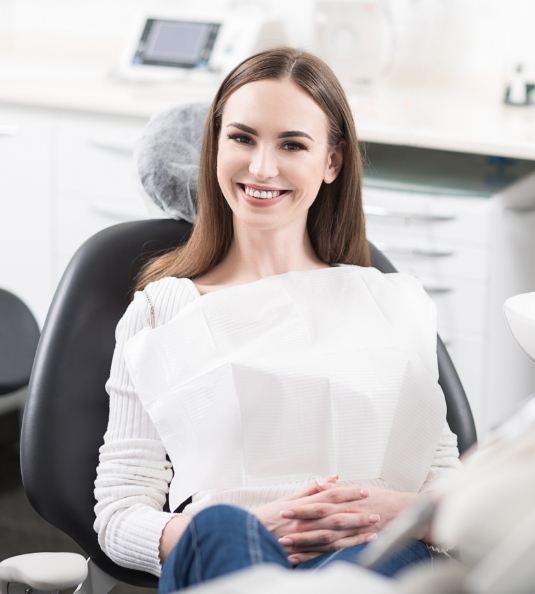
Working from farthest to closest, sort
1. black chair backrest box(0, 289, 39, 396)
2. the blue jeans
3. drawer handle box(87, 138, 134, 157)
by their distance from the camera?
drawer handle box(87, 138, 134, 157)
black chair backrest box(0, 289, 39, 396)
the blue jeans

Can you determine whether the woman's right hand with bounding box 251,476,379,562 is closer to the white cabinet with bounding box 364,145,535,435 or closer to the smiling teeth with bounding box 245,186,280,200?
the smiling teeth with bounding box 245,186,280,200

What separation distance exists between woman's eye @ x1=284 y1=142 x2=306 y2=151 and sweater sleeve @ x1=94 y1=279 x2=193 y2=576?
32 cm

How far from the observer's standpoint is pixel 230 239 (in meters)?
1.85

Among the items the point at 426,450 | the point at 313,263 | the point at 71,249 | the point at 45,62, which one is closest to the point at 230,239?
the point at 313,263

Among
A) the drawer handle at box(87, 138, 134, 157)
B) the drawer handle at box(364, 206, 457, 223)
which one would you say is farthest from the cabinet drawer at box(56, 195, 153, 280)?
the drawer handle at box(364, 206, 457, 223)

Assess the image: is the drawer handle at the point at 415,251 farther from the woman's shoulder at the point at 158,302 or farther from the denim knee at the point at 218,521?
the denim knee at the point at 218,521

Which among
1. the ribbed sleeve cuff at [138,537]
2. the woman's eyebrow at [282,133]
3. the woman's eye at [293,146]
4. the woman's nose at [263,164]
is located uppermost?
the woman's eyebrow at [282,133]

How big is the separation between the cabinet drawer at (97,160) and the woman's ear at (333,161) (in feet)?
4.47

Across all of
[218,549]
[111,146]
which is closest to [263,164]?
[218,549]

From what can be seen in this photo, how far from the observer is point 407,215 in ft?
9.10

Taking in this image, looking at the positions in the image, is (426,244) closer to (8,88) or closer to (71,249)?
(71,249)

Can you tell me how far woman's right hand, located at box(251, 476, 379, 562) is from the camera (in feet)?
5.02

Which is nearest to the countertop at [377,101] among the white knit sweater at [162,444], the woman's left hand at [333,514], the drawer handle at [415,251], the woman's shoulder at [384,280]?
the drawer handle at [415,251]

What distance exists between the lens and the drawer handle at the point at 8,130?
331cm
